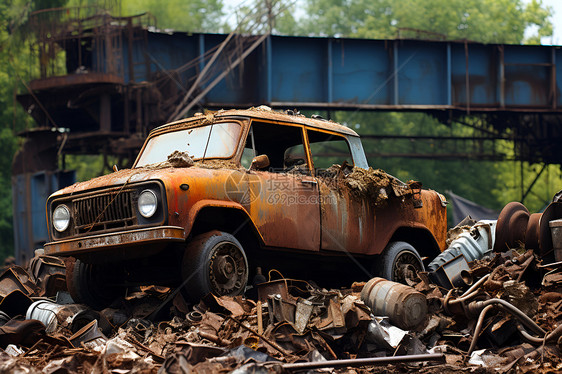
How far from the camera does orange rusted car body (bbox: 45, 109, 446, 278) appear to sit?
735 cm

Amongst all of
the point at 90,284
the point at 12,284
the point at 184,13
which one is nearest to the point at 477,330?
the point at 90,284

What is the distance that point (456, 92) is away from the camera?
21859mm

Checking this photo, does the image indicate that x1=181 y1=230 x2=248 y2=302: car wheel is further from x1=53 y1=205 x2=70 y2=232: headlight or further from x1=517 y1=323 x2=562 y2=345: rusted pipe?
x1=517 y1=323 x2=562 y2=345: rusted pipe

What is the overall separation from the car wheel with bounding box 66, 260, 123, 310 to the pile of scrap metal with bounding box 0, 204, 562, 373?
0.58 feet

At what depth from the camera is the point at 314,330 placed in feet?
22.5

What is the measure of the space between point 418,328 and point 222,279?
2039mm

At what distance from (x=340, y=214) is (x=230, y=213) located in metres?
1.67

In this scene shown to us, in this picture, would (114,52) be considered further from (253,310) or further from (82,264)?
(253,310)

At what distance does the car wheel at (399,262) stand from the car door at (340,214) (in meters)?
0.33

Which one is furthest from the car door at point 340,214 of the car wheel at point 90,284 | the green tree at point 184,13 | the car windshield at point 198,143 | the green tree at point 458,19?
the green tree at point 184,13

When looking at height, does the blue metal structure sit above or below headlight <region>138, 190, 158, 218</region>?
above

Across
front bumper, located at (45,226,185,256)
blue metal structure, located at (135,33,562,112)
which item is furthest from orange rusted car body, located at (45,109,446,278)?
blue metal structure, located at (135,33,562,112)

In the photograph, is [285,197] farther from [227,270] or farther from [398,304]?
[398,304]

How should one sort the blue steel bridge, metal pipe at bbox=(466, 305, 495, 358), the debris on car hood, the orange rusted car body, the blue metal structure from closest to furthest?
metal pipe at bbox=(466, 305, 495, 358)
the orange rusted car body
the debris on car hood
the blue steel bridge
the blue metal structure
